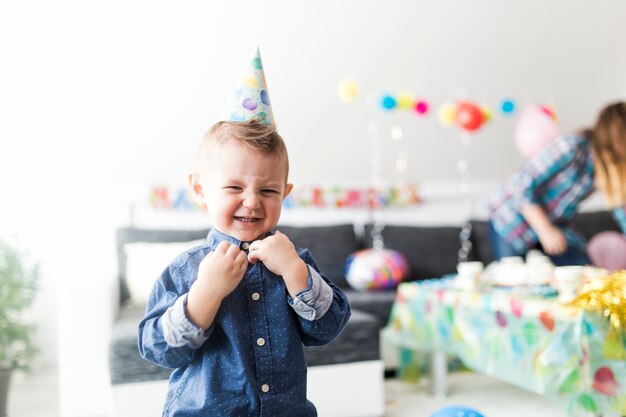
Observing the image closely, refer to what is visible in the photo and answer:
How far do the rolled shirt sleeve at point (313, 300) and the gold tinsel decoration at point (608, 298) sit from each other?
99 cm

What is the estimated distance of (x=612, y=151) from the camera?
97.7 inches

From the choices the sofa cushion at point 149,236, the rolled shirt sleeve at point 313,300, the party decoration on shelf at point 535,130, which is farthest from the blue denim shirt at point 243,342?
the party decoration on shelf at point 535,130

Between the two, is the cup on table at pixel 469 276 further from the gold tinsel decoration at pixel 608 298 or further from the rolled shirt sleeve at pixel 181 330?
the rolled shirt sleeve at pixel 181 330

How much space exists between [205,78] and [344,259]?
1.08 m

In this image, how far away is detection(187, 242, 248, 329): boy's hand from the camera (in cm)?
96

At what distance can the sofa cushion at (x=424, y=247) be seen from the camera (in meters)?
3.48

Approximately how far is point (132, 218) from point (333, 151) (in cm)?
111

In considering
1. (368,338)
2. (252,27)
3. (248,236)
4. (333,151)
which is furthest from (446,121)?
(248,236)

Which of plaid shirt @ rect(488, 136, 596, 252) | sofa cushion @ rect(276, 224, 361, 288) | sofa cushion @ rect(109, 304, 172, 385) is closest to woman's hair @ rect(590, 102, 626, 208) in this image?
plaid shirt @ rect(488, 136, 596, 252)

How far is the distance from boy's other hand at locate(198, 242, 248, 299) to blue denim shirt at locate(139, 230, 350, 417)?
5 centimetres

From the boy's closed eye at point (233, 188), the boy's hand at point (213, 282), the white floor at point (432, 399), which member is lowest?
the white floor at point (432, 399)

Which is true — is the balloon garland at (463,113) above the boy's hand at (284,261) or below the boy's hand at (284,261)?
above

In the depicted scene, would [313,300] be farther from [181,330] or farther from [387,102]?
[387,102]

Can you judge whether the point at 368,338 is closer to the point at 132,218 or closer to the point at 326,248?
the point at 326,248
